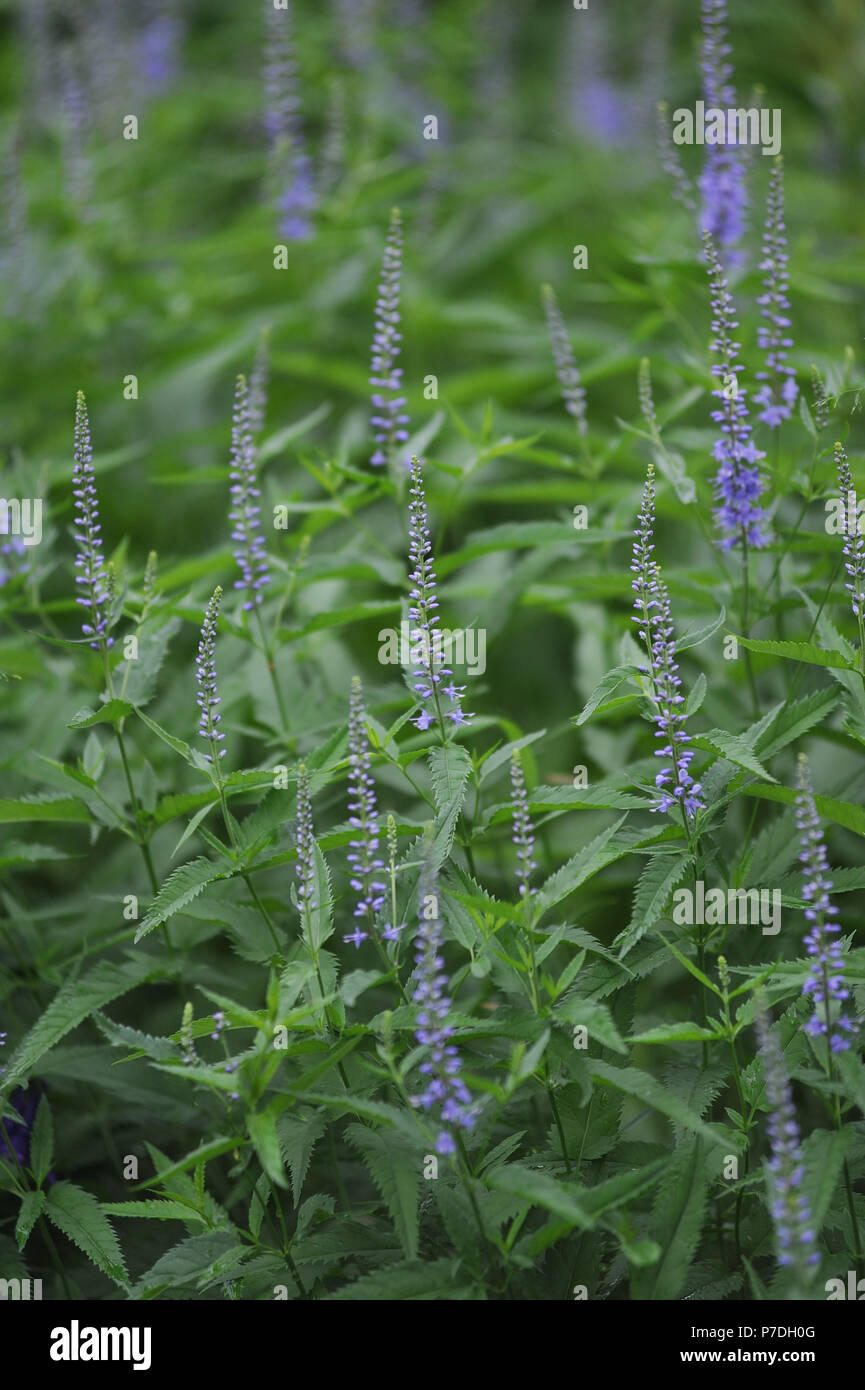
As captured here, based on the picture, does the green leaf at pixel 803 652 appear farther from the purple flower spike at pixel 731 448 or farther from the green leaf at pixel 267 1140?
the green leaf at pixel 267 1140

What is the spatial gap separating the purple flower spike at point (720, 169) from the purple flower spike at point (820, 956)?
8.73ft

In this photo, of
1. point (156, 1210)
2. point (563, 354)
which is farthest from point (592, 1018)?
point (563, 354)

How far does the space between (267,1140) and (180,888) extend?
0.78 meters

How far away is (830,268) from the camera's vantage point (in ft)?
17.7

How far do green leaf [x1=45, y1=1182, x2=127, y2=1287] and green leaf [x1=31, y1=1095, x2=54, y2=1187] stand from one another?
7 centimetres

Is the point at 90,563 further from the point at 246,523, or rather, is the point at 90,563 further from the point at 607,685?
the point at 607,685

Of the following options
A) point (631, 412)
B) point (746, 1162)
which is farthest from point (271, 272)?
point (746, 1162)

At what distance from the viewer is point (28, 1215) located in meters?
3.12

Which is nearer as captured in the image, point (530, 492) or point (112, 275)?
point (530, 492)

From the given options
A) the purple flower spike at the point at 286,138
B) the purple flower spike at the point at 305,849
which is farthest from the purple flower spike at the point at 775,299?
the purple flower spike at the point at 286,138

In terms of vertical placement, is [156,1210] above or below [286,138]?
below

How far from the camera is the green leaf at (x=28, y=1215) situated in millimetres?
3080
